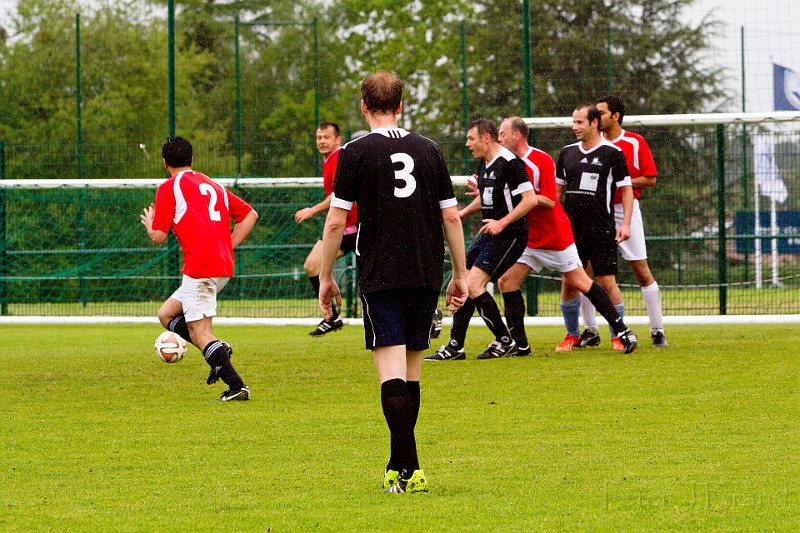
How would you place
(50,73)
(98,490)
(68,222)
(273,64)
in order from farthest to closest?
1. (273,64)
2. (50,73)
3. (68,222)
4. (98,490)

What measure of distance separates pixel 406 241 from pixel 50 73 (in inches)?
1032

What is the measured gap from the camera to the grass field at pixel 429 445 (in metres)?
4.43

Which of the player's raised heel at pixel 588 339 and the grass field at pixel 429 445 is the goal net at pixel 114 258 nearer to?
the player's raised heel at pixel 588 339

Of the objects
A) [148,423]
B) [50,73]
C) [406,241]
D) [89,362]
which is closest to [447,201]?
[406,241]

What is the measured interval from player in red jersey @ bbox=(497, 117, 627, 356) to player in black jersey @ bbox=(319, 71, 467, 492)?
5265 millimetres

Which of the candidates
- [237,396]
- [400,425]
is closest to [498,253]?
[237,396]

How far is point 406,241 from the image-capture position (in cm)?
507

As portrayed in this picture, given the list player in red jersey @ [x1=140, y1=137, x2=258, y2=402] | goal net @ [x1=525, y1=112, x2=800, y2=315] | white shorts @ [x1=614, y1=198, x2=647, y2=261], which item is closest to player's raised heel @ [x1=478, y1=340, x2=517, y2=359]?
white shorts @ [x1=614, y1=198, x2=647, y2=261]

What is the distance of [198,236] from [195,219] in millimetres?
112

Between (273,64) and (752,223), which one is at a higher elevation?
(273,64)

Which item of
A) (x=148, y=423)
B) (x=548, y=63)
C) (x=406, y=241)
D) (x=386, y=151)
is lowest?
(x=148, y=423)

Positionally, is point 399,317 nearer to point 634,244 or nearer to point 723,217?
point 634,244

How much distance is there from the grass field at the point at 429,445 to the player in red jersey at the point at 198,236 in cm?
36

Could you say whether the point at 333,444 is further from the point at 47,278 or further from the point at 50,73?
the point at 50,73
